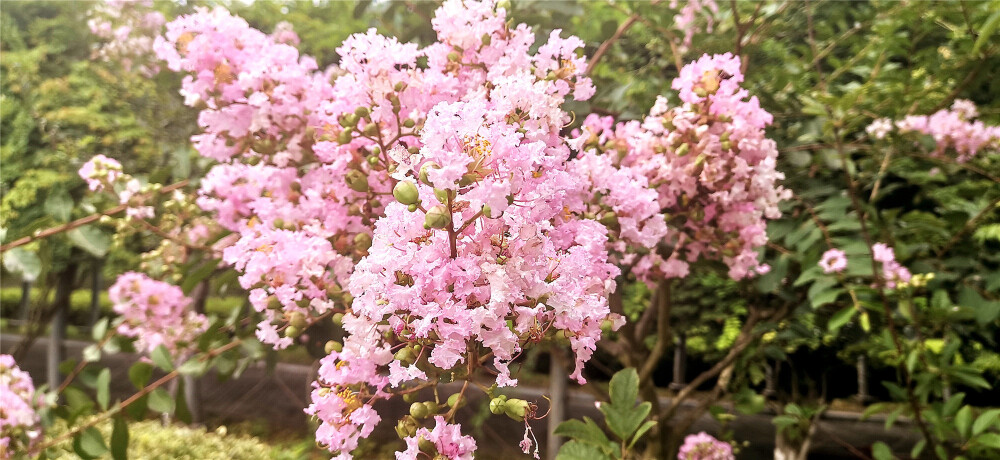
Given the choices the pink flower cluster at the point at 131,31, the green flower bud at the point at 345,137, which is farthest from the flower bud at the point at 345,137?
the pink flower cluster at the point at 131,31

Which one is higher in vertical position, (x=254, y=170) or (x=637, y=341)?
(x=254, y=170)

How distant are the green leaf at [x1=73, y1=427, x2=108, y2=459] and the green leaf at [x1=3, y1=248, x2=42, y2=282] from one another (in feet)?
1.07

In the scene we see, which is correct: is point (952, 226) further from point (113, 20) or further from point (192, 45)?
point (113, 20)

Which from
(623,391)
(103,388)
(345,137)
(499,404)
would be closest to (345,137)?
(345,137)

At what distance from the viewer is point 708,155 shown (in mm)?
793

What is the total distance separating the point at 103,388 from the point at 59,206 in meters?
0.40

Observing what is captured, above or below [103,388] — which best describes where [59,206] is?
above

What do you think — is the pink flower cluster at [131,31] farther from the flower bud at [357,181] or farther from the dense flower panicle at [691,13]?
the flower bud at [357,181]

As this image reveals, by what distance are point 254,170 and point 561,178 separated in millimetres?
572

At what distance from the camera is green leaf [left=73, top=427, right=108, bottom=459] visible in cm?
100

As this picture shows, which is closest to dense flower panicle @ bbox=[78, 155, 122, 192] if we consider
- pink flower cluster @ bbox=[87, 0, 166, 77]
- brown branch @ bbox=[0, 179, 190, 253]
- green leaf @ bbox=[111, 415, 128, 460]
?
brown branch @ bbox=[0, 179, 190, 253]

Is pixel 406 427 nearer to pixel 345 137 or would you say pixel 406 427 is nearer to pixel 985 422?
pixel 345 137

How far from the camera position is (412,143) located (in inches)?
25.7

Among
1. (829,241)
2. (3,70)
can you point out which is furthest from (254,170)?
(3,70)
